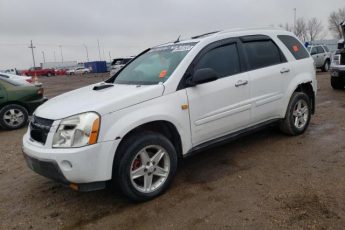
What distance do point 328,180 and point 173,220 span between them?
76.0 inches

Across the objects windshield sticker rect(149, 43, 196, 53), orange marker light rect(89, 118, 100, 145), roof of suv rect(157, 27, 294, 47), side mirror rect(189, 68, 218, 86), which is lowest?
orange marker light rect(89, 118, 100, 145)

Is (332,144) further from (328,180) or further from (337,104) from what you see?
(337,104)

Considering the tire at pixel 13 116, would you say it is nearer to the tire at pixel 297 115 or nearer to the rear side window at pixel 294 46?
the tire at pixel 297 115

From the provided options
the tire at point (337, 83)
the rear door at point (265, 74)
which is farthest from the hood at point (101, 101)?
the tire at point (337, 83)

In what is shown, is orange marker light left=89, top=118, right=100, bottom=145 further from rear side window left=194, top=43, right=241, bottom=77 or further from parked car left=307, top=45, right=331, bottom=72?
parked car left=307, top=45, right=331, bottom=72

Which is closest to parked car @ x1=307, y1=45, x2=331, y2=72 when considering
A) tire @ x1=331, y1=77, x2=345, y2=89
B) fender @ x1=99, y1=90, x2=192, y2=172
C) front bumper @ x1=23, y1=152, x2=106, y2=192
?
tire @ x1=331, y1=77, x2=345, y2=89

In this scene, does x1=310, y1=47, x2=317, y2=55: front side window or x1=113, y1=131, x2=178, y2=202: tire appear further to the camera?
x1=310, y1=47, x2=317, y2=55: front side window

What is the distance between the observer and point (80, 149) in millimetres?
3252

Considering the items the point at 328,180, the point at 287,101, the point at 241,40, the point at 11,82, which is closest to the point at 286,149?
the point at 287,101

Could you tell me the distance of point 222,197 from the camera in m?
3.70

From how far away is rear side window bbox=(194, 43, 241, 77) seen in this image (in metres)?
4.34

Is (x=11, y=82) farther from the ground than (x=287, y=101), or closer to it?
farther from the ground

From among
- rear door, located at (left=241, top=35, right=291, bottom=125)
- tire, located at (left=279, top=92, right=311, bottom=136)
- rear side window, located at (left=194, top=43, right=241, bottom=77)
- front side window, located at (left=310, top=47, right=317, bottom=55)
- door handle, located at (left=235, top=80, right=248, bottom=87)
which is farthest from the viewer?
front side window, located at (left=310, top=47, right=317, bottom=55)

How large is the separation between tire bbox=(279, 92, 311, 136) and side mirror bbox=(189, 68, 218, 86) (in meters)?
2.00
